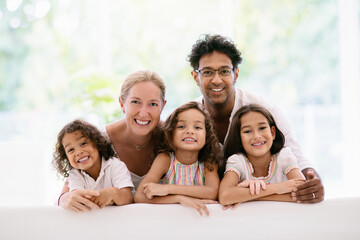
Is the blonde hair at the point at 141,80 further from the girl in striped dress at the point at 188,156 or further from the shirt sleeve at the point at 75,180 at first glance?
the shirt sleeve at the point at 75,180

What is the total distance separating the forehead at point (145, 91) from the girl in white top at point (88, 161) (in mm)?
326

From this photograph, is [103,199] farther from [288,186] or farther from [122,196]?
[288,186]

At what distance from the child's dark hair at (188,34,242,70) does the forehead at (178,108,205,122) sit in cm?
60

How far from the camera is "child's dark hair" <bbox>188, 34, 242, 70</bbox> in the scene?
241 centimetres

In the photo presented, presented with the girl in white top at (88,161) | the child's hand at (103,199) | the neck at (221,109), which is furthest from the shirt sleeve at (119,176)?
the neck at (221,109)

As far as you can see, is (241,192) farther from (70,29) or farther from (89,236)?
(70,29)

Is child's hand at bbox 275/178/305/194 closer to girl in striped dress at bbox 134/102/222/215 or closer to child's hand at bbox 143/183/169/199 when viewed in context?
girl in striped dress at bbox 134/102/222/215

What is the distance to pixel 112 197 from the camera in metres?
1.75

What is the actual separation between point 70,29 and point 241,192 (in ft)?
14.9

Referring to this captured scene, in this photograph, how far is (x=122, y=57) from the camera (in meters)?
5.43

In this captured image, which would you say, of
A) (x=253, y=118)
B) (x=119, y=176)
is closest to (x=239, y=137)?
(x=253, y=118)

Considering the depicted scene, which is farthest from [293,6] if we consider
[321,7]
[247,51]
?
[247,51]

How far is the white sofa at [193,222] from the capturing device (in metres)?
1.67

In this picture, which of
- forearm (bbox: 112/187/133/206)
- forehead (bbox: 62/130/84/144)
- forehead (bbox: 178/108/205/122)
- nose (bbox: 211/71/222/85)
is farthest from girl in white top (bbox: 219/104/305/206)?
forehead (bbox: 62/130/84/144)
